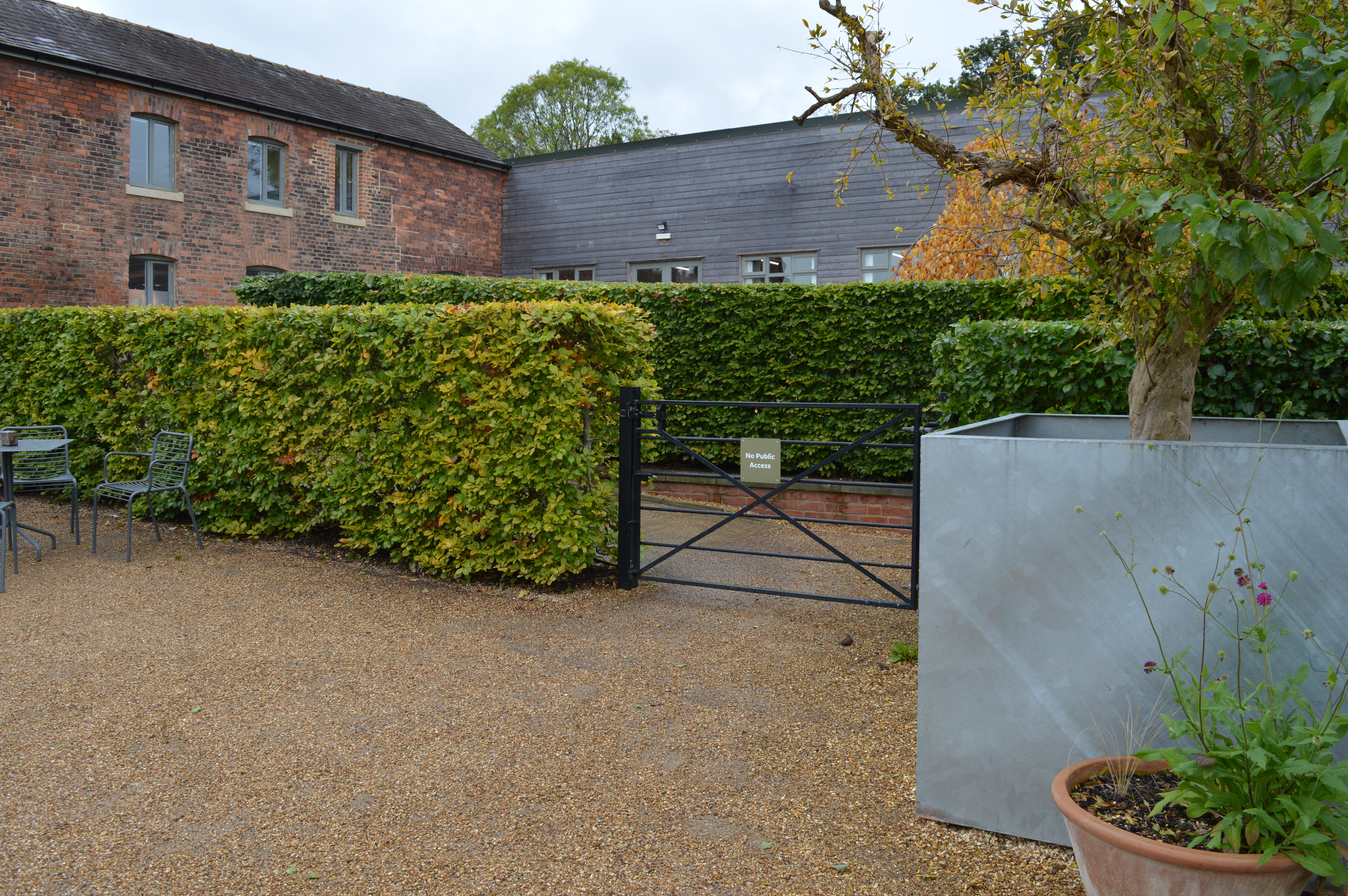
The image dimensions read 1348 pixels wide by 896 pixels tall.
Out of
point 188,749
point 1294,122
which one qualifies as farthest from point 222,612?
point 1294,122

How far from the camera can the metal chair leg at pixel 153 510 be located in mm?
7180

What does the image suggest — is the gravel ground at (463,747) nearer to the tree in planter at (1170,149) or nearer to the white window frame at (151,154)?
the tree in planter at (1170,149)

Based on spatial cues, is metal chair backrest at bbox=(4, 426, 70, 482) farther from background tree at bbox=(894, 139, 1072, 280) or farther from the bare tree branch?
background tree at bbox=(894, 139, 1072, 280)

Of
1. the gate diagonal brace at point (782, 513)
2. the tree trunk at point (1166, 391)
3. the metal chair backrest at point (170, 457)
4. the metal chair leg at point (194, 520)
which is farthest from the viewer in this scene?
the metal chair backrest at point (170, 457)

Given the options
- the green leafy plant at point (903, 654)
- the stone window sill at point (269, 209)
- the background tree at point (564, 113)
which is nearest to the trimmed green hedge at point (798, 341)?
the green leafy plant at point (903, 654)

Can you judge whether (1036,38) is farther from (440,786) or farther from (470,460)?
(470,460)

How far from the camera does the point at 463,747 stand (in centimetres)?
358

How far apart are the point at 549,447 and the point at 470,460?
0.66m

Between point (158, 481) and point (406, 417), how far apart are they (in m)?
2.39

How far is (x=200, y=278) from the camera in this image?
1641cm

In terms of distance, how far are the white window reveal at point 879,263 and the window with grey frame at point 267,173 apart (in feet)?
37.5

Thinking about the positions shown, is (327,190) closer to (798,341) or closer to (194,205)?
(194,205)

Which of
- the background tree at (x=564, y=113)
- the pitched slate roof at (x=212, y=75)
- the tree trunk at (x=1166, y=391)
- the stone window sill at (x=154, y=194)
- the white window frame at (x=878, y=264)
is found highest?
the background tree at (x=564, y=113)

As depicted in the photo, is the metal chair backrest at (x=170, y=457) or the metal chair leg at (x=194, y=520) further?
the metal chair backrest at (x=170, y=457)
